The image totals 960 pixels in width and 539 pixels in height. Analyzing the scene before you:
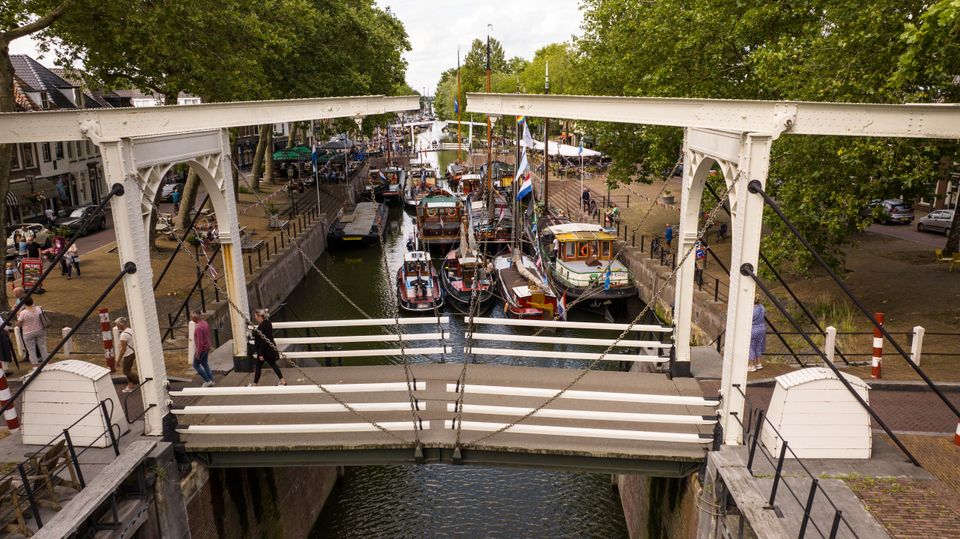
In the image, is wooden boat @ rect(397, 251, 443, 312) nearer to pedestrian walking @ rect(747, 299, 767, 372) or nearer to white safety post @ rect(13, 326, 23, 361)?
white safety post @ rect(13, 326, 23, 361)

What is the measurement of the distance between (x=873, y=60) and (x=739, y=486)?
12056 millimetres

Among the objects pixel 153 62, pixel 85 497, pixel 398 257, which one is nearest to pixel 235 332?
pixel 85 497

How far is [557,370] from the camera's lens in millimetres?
12484

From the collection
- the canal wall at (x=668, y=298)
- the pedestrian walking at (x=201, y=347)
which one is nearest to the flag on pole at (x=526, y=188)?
the canal wall at (x=668, y=298)

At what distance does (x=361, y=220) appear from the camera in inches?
1670

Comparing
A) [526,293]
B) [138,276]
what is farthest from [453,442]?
[526,293]

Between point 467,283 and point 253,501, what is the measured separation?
16779 mm

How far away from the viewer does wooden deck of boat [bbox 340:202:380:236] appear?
39466 mm

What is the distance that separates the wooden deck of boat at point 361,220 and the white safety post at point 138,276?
2987 cm

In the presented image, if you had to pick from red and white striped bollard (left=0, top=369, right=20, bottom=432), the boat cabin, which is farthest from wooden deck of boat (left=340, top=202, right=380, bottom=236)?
red and white striped bollard (left=0, top=369, right=20, bottom=432)

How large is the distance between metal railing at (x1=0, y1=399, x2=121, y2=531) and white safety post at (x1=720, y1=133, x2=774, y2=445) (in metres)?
8.53

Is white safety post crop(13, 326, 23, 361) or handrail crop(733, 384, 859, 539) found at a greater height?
handrail crop(733, 384, 859, 539)

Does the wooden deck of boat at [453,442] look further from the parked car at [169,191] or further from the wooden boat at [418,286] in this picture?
the parked car at [169,191]

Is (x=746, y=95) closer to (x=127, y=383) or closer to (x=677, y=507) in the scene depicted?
(x=677, y=507)
